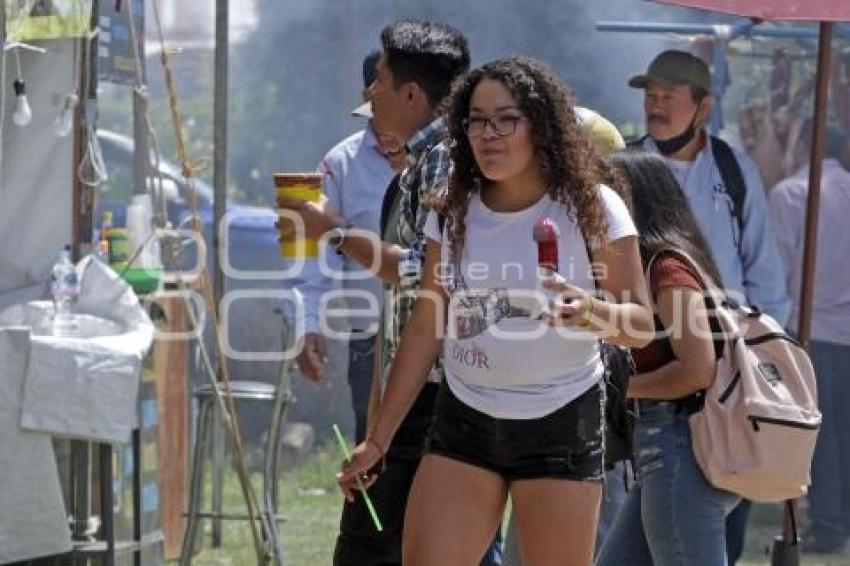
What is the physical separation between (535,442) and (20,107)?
293cm

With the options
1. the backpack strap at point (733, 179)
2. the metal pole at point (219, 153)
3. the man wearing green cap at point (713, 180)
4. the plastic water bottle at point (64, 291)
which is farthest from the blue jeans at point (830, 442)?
the plastic water bottle at point (64, 291)

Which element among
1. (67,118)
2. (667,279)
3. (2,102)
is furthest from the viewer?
(67,118)

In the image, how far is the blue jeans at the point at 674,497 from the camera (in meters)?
5.54

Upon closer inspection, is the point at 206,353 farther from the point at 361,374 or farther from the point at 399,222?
the point at 399,222

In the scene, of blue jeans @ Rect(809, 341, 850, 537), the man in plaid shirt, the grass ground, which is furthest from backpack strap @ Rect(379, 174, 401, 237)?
blue jeans @ Rect(809, 341, 850, 537)

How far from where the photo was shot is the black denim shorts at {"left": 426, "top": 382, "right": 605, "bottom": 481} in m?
5.01

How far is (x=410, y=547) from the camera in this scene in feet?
16.7

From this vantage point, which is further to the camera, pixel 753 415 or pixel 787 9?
pixel 787 9

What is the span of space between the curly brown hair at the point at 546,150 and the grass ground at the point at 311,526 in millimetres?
4211

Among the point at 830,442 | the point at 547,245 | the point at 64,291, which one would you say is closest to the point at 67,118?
the point at 64,291

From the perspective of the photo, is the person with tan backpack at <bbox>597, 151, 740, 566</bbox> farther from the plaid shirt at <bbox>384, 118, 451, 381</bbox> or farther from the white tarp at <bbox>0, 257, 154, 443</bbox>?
the white tarp at <bbox>0, 257, 154, 443</bbox>

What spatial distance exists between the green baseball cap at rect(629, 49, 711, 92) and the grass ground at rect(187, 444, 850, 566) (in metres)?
2.80

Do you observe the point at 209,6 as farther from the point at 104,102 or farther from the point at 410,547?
the point at 410,547

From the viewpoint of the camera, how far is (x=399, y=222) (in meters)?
5.64
